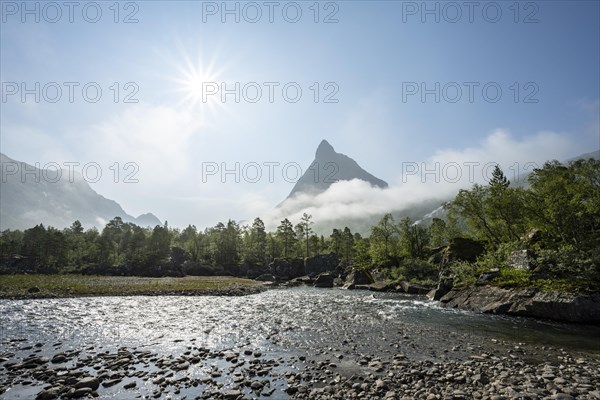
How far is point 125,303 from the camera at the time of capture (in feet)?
120

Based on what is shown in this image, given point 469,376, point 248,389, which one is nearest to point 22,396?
point 248,389

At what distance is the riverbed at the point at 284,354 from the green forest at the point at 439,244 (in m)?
10.8

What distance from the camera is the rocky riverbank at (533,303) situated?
25562 mm

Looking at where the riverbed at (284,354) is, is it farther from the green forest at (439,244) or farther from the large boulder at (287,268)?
the large boulder at (287,268)

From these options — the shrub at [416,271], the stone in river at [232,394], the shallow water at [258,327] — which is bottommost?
the shrub at [416,271]

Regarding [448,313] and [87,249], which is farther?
[87,249]

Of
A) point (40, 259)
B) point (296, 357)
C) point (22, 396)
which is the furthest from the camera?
point (40, 259)

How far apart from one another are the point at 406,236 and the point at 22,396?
91.7 meters

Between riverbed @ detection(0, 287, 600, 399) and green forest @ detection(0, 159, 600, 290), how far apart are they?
35.6 feet

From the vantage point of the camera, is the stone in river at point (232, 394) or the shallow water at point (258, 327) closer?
the stone in river at point (232, 394)

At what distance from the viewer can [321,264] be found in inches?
4134

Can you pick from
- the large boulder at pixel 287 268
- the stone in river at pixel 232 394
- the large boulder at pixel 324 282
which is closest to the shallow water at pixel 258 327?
the stone in river at pixel 232 394

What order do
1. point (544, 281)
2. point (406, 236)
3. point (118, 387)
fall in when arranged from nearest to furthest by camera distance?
1. point (118, 387)
2. point (544, 281)
3. point (406, 236)

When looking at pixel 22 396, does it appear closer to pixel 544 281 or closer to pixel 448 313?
pixel 448 313
